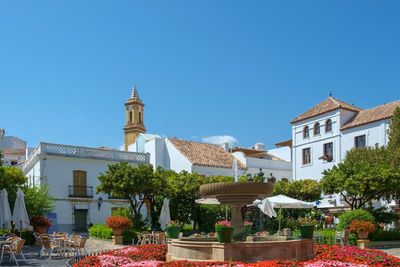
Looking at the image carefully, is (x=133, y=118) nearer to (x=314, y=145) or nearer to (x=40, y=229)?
(x=314, y=145)

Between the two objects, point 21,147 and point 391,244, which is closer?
point 391,244

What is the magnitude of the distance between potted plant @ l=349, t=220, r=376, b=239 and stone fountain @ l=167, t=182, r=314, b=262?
10523mm

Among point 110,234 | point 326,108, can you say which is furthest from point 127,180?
point 326,108

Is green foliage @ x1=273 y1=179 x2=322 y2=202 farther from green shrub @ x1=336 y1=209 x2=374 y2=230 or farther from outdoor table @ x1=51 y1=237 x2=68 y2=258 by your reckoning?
outdoor table @ x1=51 y1=237 x2=68 y2=258

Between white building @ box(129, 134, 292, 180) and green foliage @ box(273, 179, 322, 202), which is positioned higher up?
white building @ box(129, 134, 292, 180)

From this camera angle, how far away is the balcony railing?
33781mm

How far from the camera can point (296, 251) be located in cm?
1138

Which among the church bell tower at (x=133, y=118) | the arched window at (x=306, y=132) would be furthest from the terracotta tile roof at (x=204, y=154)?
the church bell tower at (x=133, y=118)

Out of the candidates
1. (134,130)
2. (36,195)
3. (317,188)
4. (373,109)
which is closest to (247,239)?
(36,195)

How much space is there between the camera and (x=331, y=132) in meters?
39.0

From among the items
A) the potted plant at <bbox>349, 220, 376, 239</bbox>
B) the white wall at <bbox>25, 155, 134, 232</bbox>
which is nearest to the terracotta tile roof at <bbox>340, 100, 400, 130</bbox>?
the potted plant at <bbox>349, 220, 376, 239</bbox>

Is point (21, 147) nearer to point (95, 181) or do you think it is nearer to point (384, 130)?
point (95, 181)

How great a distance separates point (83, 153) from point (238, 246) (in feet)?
85.9

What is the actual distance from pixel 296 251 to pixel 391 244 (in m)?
13.0
